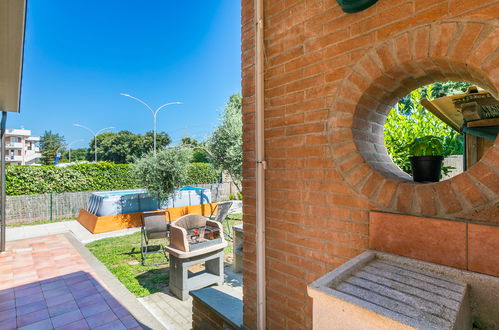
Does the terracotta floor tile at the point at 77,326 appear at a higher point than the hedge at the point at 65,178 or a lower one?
lower

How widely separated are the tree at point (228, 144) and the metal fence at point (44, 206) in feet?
19.6

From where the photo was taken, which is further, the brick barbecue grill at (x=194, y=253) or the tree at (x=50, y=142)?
the tree at (x=50, y=142)

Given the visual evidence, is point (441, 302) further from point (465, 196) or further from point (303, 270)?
point (303, 270)

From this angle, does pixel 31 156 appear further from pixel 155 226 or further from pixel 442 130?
pixel 442 130

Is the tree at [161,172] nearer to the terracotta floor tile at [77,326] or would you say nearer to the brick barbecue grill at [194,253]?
the brick barbecue grill at [194,253]

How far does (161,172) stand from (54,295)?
20.4ft

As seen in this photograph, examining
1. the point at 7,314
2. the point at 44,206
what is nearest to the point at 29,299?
the point at 7,314

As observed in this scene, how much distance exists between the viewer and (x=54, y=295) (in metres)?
4.11

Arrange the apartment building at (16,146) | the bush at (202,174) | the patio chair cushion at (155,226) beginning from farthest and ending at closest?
the apartment building at (16,146), the bush at (202,174), the patio chair cushion at (155,226)

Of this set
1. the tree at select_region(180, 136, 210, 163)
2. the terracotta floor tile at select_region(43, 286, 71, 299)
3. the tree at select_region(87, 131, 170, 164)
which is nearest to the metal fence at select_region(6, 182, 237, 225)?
the tree at select_region(180, 136, 210, 163)

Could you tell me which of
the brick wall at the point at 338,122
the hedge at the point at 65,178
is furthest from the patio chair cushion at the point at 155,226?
the hedge at the point at 65,178

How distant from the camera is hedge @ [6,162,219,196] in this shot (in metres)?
10.4

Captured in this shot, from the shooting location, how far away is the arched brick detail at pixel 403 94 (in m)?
1.04

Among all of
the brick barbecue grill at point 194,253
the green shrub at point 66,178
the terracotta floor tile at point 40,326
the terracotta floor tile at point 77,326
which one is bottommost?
the terracotta floor tile at point 77,326
